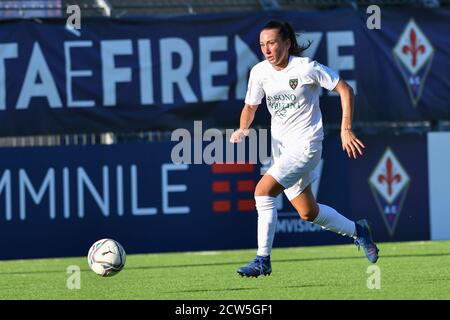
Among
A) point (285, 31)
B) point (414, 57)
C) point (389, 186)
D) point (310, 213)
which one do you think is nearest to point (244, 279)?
point (310, 213)

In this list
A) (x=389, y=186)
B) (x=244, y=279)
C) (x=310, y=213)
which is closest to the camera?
(x=310, y=213)

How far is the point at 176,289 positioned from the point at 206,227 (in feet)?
15.2

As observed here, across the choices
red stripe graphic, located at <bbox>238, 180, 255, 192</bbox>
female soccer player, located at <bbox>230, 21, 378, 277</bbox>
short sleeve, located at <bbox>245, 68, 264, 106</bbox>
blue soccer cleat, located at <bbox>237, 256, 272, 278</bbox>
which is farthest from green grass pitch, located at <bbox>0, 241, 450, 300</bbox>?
short sleeve, located at <bbox>245, 68, 264, 106</bbox>

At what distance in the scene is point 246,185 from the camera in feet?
43.0

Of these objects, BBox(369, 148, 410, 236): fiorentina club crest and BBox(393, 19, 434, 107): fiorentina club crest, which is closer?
BBox(369, 148, 410, 236): fiorentina club crest

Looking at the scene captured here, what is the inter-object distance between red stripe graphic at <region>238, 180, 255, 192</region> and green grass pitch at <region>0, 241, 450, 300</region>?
2.40ft

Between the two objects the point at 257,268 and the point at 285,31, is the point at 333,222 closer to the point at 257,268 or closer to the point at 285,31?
the point at 257,268

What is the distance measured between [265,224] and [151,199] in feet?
14.7

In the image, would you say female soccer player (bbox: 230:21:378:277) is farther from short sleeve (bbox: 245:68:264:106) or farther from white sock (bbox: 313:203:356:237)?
white sock (bbox: 313:203:356:237)

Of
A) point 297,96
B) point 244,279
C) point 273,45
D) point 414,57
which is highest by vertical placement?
point 414,57

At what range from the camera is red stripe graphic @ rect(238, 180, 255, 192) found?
13.1m

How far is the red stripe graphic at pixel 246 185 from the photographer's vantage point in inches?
516

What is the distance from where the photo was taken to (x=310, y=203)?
29.5ft
